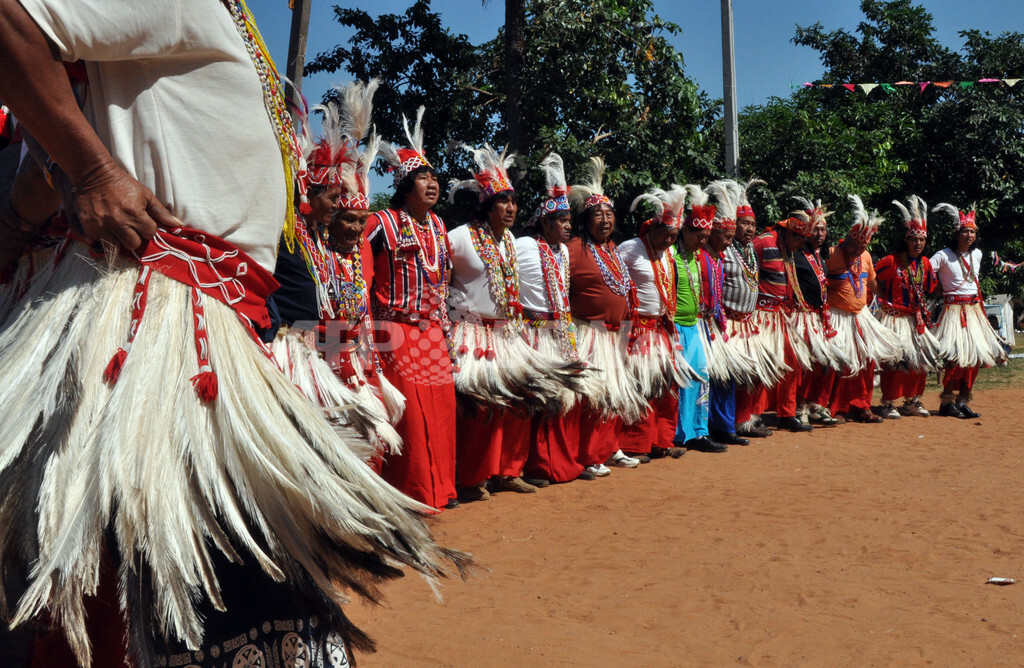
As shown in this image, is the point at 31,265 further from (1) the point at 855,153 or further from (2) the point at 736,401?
(1) the point at 855,153

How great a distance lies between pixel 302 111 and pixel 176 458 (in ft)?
5.93

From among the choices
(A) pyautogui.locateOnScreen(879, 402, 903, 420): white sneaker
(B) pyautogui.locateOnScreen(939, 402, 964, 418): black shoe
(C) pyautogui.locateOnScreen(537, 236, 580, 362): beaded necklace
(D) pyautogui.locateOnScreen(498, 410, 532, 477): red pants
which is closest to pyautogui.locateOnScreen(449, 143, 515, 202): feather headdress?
(C) pyautogui.locateOnScreen(537, 236, 580, 362): beaded necklace

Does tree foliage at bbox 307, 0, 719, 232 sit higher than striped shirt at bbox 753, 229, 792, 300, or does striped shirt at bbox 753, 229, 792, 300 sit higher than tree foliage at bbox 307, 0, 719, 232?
tree foliage at bbox 307, 0, 719, 232

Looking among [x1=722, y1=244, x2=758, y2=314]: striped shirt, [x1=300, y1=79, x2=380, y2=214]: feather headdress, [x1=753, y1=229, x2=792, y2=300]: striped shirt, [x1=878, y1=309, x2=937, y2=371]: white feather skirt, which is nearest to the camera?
[x1=300, y1=79, x2=380, y2=214]: feather headdress

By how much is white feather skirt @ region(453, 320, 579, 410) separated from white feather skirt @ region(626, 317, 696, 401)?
47.5 inches

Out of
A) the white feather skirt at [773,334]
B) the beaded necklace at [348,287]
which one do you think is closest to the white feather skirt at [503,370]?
the beaded necklace at [348,287]

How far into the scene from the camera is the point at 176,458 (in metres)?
1.51

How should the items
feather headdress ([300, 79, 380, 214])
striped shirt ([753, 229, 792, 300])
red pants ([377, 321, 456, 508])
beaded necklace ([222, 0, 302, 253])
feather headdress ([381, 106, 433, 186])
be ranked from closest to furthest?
beaded necklace ([222, 0, 302, 253]) → feather headdress ([300, 79, 380, 214]) → red pants ([377, 321, 456, 508]) → feather headdress ([381, 106, 433, 186]) → striped shirt ([753, 229, 792, 300])

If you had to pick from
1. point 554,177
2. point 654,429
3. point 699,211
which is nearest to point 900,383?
point 699,211

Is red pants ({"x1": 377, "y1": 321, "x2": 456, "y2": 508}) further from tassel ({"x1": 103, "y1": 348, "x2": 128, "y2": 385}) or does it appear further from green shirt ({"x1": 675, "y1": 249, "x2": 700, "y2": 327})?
tassel ({"x1": 103, "y1": 348, "x2": 128, "y2": 385})

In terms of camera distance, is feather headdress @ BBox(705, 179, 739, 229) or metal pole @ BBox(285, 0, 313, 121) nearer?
Answer: metal pole @ BBox(285, 0, 313, 121)

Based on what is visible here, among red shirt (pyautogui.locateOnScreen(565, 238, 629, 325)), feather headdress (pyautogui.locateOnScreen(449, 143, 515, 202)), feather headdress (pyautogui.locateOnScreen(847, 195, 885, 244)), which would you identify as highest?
feather headdress (pyautogui.locateOnScreen(449, 143, 515, 202))

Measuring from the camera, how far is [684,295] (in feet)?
26.2

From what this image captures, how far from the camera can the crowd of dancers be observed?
16.6 ft
